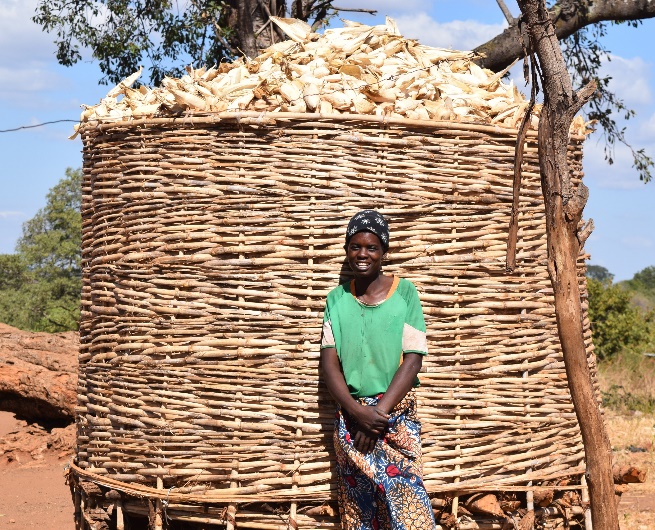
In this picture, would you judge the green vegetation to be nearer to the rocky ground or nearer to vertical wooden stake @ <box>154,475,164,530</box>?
the rocky ground

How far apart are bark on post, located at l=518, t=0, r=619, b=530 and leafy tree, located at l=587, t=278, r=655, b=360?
37.1ft

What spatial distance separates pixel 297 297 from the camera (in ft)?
13.8

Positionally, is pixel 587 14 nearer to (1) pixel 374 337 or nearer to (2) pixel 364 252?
(2) pixel 364 252

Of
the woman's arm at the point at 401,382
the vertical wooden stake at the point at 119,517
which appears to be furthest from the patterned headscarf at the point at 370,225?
the vertical wooden stake at the point at 119,517

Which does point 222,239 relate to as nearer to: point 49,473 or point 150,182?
point 150,182

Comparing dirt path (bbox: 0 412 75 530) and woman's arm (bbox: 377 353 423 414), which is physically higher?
woman's arm (bbox: 377 353 423 414)

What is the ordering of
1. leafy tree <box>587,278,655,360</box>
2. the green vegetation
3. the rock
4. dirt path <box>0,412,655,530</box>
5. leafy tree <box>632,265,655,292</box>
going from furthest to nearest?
leafy tree <box>632,265,655,292</box>
leafy tree <box>587,278,655,360</box>
the green vegetation
the rock
dirt path <box>0,412,655,530</box>

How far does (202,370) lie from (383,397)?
0.88 metres

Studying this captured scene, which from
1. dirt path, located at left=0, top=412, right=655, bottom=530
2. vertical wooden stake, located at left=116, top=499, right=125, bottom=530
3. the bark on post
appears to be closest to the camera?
the bark on post

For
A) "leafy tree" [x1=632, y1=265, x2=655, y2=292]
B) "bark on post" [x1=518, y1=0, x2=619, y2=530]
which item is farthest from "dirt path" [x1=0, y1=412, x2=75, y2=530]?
"leafy tree" [x1=632, y1=265, x2=655, y2=292]

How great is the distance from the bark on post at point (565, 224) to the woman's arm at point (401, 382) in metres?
0.81

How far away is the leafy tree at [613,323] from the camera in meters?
14.4

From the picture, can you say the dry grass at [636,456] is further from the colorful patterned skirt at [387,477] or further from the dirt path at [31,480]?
the dirt path at [31,480]

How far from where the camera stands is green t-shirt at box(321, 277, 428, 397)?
397cm
